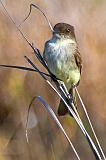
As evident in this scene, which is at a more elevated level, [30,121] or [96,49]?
[96,49]

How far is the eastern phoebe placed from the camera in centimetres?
287

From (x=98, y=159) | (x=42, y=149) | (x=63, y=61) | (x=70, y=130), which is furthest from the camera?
(x=70, y=130)

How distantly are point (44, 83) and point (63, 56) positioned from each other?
471 millimetres

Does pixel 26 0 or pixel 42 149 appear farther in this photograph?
pixel 26 0

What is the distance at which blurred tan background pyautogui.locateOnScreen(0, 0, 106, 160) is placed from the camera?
3.24 metres

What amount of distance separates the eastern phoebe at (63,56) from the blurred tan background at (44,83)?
1.01 ft

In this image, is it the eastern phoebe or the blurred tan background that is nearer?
the eastern phoebe

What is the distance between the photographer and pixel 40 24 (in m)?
3.38

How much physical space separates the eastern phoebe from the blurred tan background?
1.01 feet

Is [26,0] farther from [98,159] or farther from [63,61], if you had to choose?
[98,159]

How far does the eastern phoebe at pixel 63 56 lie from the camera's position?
2.87 m

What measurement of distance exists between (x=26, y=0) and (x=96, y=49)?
0.40m

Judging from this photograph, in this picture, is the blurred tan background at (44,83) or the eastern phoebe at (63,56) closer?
the eastern phoebe at (63,56)

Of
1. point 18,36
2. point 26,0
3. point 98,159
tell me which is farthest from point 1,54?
point 98,159
